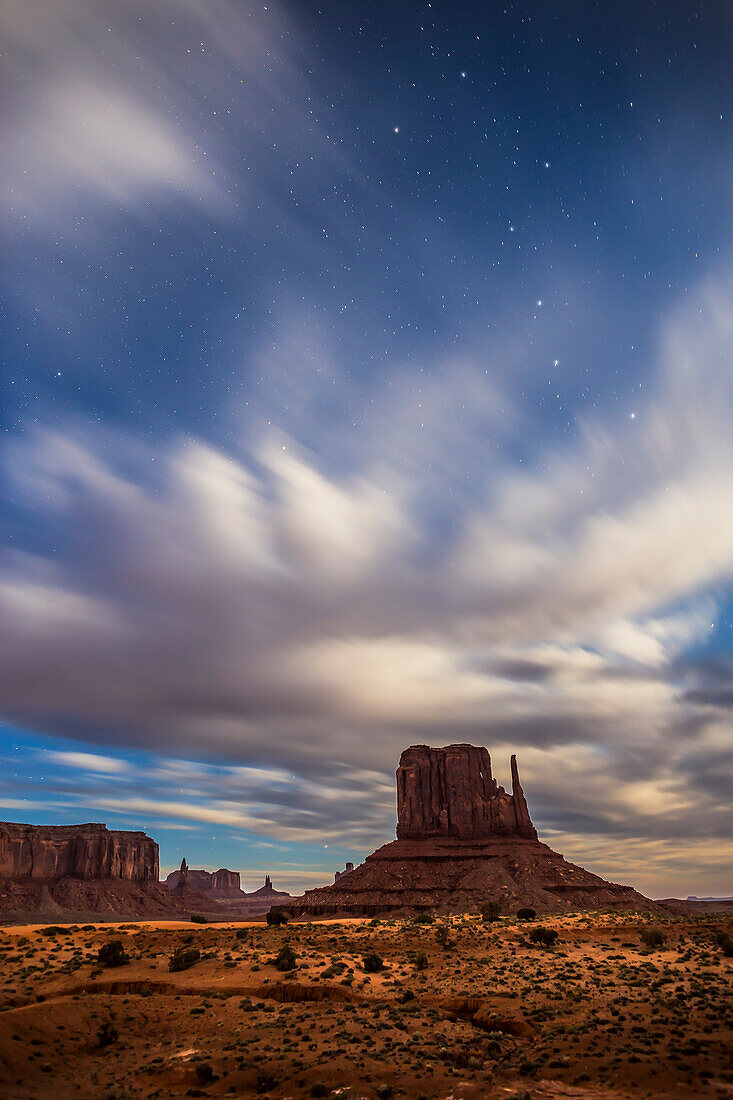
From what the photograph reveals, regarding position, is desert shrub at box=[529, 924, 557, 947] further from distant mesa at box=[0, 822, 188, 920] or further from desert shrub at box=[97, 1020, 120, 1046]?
distant mesa at box=[0, 822, 188, 920]

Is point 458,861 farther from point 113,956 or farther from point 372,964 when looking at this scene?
point 113,956

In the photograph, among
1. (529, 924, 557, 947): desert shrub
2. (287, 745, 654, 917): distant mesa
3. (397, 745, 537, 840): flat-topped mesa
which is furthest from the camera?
(397, 745, 537, 840): flat-topped mesa

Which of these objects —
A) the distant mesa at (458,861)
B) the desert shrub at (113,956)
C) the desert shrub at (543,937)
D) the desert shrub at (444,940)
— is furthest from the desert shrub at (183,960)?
the distant mesa at (458,861)

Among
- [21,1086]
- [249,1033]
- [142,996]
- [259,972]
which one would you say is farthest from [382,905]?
[21,1086]

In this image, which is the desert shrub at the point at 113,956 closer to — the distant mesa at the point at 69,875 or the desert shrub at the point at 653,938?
the desert shrub at the point at 653,938

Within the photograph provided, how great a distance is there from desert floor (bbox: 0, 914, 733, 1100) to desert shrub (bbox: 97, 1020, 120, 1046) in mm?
87

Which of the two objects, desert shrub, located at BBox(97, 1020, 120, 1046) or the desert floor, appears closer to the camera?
the desert floor

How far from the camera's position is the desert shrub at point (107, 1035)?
31.8 m

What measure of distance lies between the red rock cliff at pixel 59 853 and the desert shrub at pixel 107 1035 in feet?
595

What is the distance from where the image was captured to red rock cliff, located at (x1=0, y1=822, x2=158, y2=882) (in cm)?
18050

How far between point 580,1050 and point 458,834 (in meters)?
128

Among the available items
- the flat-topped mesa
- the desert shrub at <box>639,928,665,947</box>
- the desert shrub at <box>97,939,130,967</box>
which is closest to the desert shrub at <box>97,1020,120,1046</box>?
the desert shrub at <box>97,939,130,967</box>

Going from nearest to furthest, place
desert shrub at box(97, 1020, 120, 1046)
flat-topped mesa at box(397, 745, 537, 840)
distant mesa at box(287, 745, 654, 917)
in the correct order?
1. desert shrub at box(97, 1020, 120, 1046)
2. distant mesa at box(287, 745, 654, 917)
3. flat-topped mesa at box(397, 745, 537, 840)

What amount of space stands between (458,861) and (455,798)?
1117 inches
